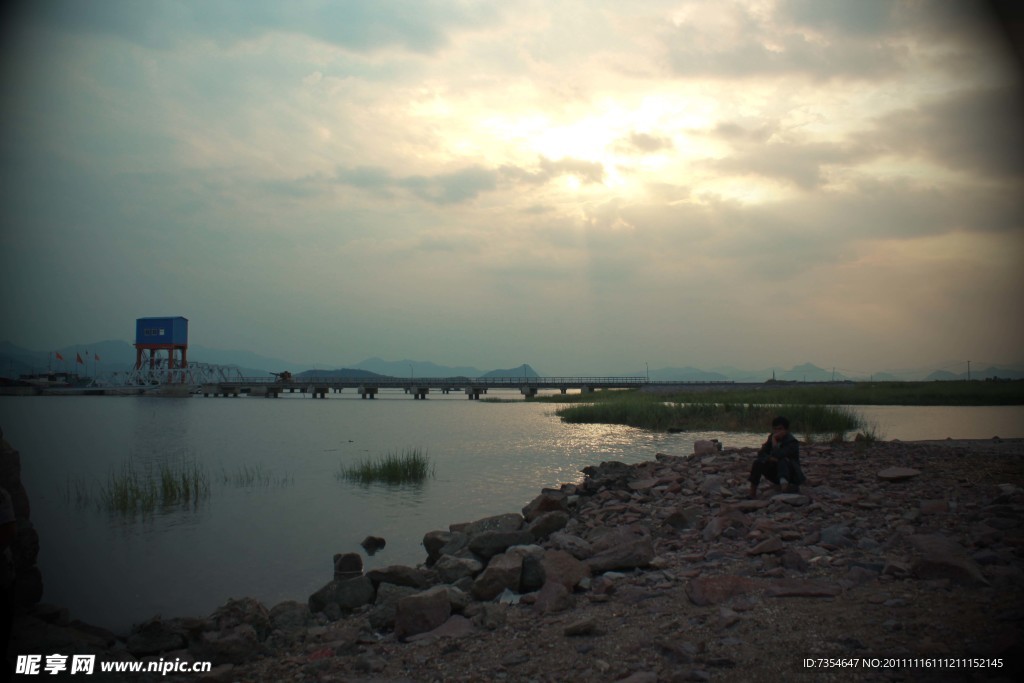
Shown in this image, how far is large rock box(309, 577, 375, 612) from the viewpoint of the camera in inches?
374

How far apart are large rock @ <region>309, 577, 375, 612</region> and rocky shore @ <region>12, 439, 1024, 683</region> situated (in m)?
0.03

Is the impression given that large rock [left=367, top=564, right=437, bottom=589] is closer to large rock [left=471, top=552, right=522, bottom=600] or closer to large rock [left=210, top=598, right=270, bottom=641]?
large rock [left=471, top=552, right=522, bottom=600]

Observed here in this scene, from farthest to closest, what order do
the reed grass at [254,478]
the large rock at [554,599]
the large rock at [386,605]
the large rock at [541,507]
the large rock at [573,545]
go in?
the reed grass at [254,478] < the large rock at [541,507] < the large rock at [573,545] < the large rock at [386,605] < the large rock at [554,599]

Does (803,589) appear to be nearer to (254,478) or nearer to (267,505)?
(267,505)

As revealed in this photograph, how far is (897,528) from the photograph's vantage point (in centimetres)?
894

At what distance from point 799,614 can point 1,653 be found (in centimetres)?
713

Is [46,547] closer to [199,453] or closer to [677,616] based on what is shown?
[677,616]

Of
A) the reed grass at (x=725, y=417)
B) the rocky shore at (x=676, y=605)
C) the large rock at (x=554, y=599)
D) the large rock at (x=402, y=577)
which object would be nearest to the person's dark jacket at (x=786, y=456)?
the rocky shore at (x=676, y=605)

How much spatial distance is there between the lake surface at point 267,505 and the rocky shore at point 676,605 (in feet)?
6.46

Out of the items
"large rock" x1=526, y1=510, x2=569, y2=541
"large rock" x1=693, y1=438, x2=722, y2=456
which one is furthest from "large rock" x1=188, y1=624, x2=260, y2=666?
"large rock" x1=693, y1=438, x2=722, y2=456

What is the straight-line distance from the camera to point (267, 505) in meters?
18.9

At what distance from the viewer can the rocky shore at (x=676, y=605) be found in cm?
567

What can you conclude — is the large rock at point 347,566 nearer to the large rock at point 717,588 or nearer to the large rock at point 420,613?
the large rock at point 420,613

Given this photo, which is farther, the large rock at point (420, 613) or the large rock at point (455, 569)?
the large rock at point (455, 569)
